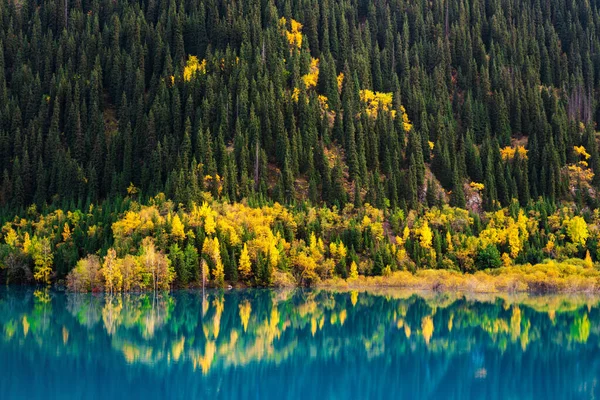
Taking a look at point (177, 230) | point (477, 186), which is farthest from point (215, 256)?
point (477, 186)

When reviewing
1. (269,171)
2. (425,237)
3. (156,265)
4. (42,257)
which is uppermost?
(269,171)

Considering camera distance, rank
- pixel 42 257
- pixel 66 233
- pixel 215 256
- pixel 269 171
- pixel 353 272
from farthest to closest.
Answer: pixel 269 171 → pixel 66 233 → pixel 353 272 → pixel 42 257 → pixel 215 256

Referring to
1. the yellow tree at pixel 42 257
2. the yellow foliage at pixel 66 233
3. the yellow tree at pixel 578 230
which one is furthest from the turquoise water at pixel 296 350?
the yellow tree at pixel 578 230

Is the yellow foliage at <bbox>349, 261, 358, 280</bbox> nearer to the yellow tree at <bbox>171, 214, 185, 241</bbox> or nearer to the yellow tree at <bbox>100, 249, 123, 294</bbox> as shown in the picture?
the yellow tree at <bbox>171, 214, 185, 241</bbox>

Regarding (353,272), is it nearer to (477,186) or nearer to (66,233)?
(66,233)

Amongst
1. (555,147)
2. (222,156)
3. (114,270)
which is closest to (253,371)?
(114,270)

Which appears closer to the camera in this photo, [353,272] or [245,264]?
[245,264]

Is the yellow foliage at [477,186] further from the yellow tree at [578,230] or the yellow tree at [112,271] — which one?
the yellow tree at [112,271]

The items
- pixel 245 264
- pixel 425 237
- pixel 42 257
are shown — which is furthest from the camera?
pixel 425 237
